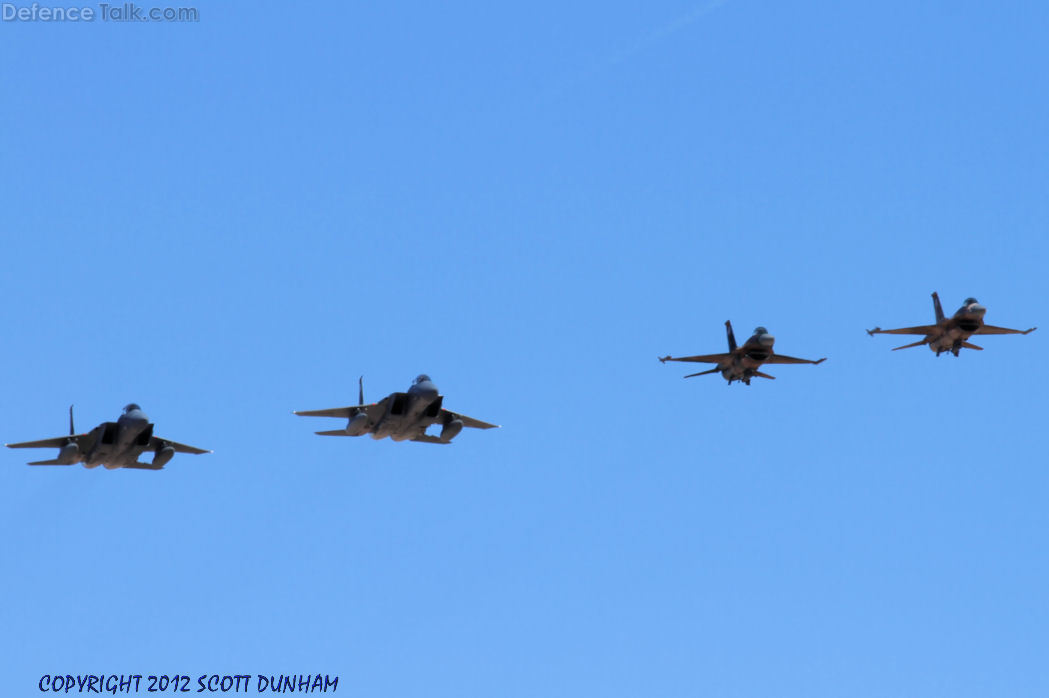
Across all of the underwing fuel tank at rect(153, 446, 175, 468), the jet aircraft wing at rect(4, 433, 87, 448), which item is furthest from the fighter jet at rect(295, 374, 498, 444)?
the jet aircraft wing at rect(4, 433, 87, 448)

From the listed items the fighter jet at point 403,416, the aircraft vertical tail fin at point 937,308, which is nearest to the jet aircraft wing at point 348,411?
the fighter jet at point 403,416

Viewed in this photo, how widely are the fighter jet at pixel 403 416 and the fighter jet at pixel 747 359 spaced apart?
18775mm

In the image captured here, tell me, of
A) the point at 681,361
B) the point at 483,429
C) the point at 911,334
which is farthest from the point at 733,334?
the point at 483,429

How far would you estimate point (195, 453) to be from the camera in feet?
291

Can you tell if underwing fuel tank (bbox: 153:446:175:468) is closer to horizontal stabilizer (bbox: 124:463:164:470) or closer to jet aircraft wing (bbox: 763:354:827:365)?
horizontal stabilizer (bbox: 124:463:164:470)

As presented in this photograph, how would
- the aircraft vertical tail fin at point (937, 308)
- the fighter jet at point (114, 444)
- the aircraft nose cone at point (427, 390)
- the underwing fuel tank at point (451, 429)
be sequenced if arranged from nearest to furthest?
the fighter jet at point (114, 444)
the aircraft nose cone at point (427, 390)
the underwing fuel tank at point (451, 429)
the aircraft vertical tail fin at point (937, 308)

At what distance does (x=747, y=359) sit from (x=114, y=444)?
44.2m

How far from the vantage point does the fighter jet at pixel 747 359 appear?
93688mm

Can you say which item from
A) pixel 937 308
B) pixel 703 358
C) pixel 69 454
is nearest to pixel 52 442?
pixel 69 454

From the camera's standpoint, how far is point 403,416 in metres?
83.9

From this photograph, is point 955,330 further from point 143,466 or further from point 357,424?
point 143,466

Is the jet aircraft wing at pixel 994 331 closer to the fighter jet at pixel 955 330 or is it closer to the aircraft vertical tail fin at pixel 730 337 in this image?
the fighter jet at pixel 955 330

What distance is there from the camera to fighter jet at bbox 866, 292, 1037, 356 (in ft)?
315

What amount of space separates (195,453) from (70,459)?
9.52 meters
